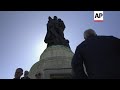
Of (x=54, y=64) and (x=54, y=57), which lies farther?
(x=54, y=57)

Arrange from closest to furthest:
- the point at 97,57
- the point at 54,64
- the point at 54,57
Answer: the point at 97,57 → the point at 54,64 → the point at 54,57

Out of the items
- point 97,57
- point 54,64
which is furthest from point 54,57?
point 97,57

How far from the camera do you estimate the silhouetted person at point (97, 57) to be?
4.09m

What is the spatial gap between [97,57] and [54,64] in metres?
10.7

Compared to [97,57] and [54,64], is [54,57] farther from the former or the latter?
[97,57]

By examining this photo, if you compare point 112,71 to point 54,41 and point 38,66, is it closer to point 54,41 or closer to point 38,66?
point 38,66

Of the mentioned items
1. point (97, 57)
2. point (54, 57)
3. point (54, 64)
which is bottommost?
point (54, 64)

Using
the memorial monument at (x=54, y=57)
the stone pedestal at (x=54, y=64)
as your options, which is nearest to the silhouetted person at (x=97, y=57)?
the memorial monument at (x=54, y=57)

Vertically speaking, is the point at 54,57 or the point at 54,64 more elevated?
the point at 54,57

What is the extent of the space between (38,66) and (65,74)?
6.46ft

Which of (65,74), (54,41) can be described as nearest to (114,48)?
(65,74)

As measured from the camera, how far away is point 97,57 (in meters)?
4.31

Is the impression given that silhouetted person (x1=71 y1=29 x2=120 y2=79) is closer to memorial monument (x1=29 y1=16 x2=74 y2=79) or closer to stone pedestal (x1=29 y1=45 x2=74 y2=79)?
memorial monument (x1=29 y1=16 x2=74 y2=79)

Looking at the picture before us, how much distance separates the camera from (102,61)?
4250mm
